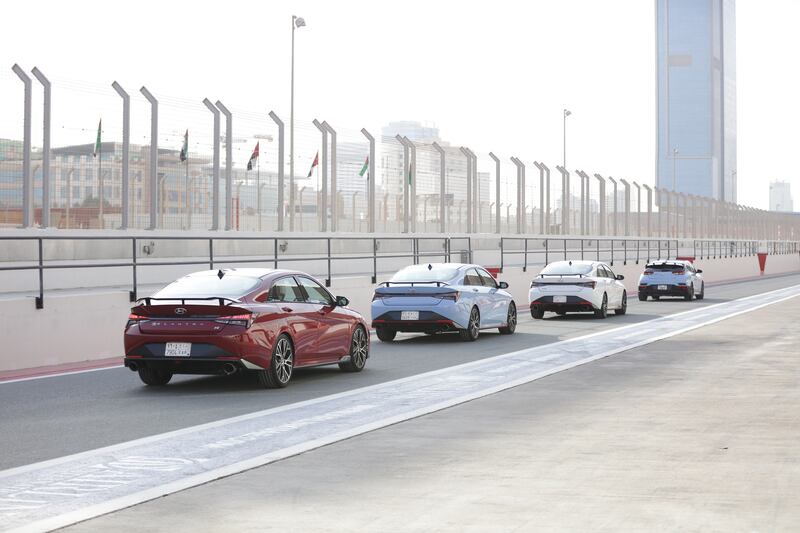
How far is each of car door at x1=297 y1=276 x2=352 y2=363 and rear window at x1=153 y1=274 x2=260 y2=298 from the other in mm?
1151

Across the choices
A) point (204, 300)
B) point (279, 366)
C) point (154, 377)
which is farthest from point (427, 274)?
point (204, 300)

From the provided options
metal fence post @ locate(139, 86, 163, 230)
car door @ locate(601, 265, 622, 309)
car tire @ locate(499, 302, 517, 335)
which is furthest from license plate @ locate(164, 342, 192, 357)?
car door @ locate(601, 265, 622, 309)

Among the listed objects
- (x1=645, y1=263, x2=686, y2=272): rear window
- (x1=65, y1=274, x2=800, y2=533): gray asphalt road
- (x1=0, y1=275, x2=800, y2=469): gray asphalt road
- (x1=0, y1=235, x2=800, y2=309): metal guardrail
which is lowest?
(x1=0, y1=275, x2=800, y2=469): gray asphalt road

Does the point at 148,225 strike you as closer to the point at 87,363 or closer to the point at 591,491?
the point at 87,363

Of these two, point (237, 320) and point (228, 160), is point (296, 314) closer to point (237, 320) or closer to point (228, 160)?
point (237, 320)

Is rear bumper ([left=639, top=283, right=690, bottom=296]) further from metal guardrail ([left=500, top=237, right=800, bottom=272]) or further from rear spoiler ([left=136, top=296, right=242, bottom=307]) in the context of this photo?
rear spoiler ([left=136, top=296, right=242, bottom=307])

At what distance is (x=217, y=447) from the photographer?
1037 centimetres

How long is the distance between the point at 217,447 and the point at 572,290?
20357 mm

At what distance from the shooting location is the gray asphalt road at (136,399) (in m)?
11.0

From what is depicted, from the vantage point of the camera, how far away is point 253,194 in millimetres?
31125

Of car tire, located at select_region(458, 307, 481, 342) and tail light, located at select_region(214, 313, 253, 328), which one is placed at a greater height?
tail light, located at select_region(214, 313, 253, 328)

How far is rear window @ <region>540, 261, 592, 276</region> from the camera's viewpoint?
3062 centimetres

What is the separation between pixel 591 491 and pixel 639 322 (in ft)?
68.0

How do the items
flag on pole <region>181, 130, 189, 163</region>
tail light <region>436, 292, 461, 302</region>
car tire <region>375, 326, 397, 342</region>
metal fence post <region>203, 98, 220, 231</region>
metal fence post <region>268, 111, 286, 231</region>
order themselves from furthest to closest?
metal fence post <region>268, 111, 286, 231</region>
metal fence post <region>203, 98, 220, 231</region>
flag on pole <region>181, 130, 189, 163</region>
car tire <region>375, 326, 397, 342</region>
tail light <region>436, 292, 461, 302</region>
